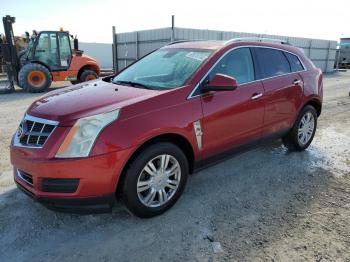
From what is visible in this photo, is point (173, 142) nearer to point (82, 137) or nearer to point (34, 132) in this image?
point (82, 137)

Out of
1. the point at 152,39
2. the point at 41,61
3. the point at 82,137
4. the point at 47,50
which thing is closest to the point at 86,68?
the point at 47,50

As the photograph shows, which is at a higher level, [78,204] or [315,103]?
[315,103]

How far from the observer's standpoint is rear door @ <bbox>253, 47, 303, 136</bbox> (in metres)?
4.35

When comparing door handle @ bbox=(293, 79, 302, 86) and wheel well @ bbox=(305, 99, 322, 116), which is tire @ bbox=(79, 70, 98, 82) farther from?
door handle @ bbox=(293, 79, 302, 86)

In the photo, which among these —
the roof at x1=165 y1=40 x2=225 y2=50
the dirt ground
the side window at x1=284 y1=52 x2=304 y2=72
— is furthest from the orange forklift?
the side window at x1=284 y1=52 x2=304 y2=72

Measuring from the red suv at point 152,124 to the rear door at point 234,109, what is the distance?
0.01m

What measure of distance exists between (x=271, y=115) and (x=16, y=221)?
3.38m

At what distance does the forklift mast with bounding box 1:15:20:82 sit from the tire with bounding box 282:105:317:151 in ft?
38.0

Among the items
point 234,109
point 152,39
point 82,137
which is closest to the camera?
point 82,137

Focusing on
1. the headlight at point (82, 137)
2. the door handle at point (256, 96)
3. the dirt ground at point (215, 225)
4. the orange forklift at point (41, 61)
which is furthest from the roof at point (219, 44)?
the orange forklift at point (41, 61)

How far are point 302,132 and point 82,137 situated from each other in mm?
3829

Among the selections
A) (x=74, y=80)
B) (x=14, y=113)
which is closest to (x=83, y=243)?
(x=14, y=113)

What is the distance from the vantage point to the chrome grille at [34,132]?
2863mm

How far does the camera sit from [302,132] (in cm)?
525
